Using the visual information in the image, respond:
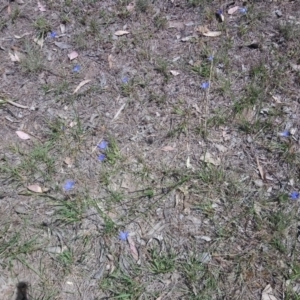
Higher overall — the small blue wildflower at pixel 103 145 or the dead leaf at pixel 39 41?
the dead leaf at pixel 39 41

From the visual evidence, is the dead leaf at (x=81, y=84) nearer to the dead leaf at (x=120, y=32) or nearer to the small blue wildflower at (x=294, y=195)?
the dead leaf at (x=120, y=32)

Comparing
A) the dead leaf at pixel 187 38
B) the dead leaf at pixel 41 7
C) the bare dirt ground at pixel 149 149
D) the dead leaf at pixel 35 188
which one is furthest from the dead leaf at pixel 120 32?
the dead leaf at pixel 35 188

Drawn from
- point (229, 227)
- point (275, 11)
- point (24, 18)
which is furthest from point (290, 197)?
point (24, 18)

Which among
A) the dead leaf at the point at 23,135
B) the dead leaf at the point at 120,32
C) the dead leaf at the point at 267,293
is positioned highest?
the dead leaf at the point at 120,32

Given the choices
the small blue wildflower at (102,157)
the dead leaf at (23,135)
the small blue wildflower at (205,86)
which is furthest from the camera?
the small blue wildflower at (205,86)

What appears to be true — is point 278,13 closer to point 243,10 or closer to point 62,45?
point 243,10

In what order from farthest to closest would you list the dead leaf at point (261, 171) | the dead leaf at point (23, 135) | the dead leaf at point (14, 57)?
the dead leaf at point (14, 57) → the dead leaf at point (23, 135) → the dead leaf at point (261, 171)

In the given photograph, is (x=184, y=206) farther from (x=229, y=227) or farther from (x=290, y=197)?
(x=290, y=197)
